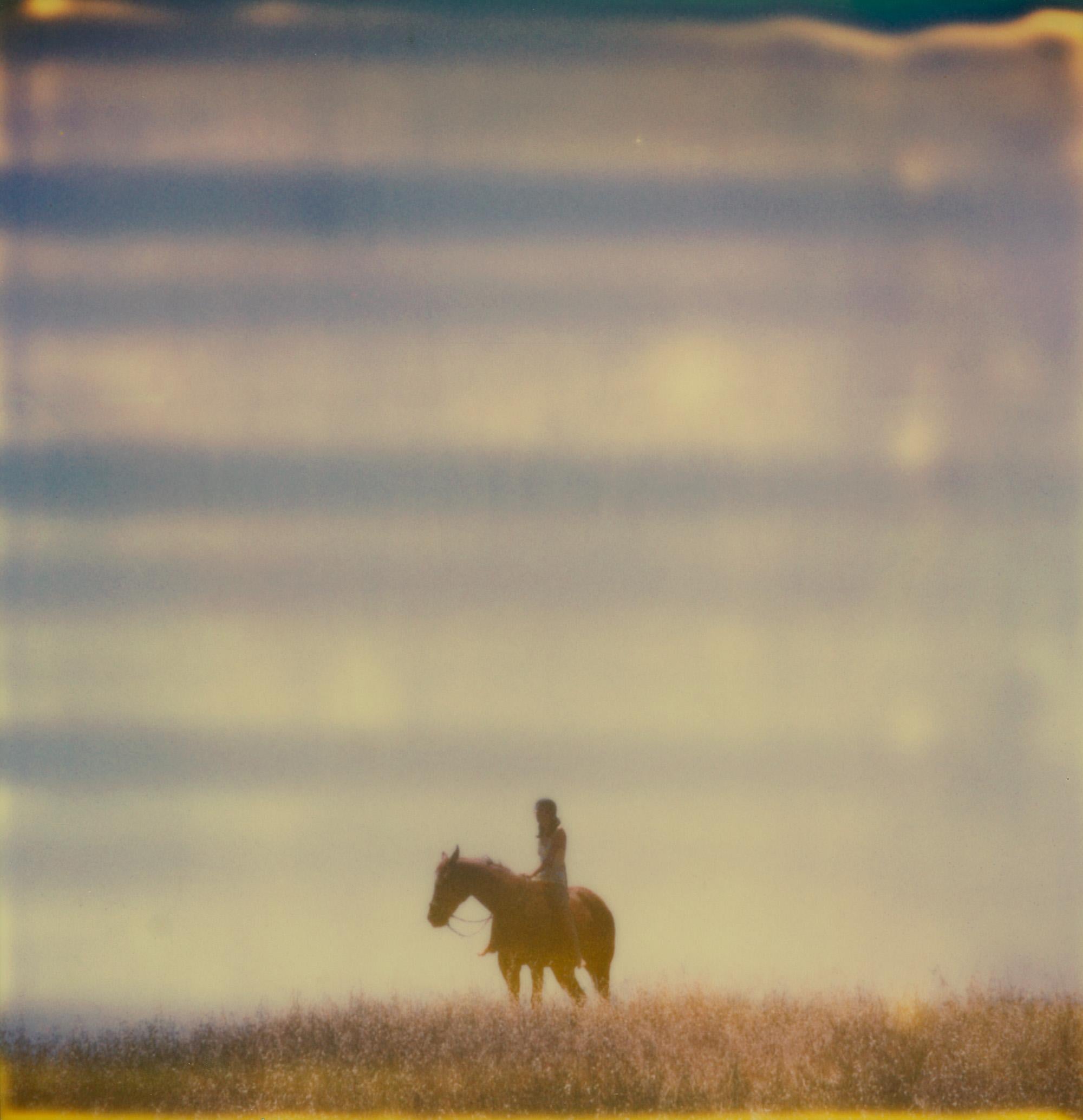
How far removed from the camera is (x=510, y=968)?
6168mm

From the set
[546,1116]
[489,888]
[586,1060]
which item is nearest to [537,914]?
[489,888]

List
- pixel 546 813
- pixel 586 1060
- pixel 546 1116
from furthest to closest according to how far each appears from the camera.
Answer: pixel 546 813 → pixel 586 1060 → pixel 546 1116

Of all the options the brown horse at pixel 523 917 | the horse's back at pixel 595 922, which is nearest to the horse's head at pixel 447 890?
the brown horse at pixel 523 917

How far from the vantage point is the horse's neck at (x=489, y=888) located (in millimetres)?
6219

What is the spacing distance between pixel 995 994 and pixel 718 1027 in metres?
1.34

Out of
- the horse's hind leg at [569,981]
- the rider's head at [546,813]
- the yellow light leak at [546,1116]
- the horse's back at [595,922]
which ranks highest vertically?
the rider's head at [546,813]

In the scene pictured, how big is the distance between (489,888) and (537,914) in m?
0.31

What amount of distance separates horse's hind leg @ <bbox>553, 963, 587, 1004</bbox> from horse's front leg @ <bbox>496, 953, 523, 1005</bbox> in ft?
0.66

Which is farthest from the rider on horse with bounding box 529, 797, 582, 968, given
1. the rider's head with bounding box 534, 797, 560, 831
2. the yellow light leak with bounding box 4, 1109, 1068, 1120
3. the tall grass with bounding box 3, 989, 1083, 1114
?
the yellow light leak with bounding box 4, 1109, 1068, 1120

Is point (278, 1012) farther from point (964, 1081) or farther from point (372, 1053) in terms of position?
point (964, 1081)

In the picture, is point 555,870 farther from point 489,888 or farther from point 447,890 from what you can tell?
point 447,890

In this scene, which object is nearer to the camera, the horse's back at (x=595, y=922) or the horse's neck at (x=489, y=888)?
the horse's back at (x=595, y=922)

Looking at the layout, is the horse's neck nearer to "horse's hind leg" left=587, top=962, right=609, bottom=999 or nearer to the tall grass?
"horse's hind leg" left=587, top=962, right=609, bottom=999

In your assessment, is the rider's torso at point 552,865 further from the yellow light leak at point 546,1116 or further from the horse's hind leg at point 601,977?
the yellow light leak at point 546,1116
